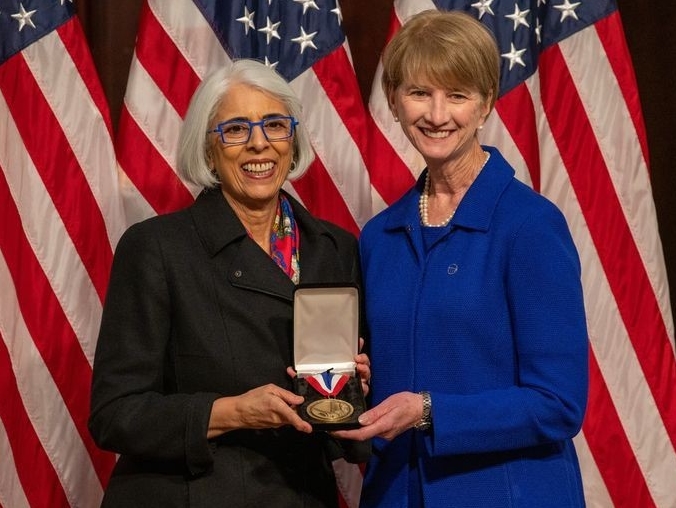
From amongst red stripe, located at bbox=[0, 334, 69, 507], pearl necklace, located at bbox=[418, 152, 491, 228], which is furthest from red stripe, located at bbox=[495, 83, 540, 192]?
red stripe, located at bbox=[0, 334, 69, 507]

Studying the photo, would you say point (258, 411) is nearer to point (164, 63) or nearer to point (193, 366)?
point (193, 366)

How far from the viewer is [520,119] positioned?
9.29 feet

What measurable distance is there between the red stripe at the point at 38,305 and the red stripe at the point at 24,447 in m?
0.11

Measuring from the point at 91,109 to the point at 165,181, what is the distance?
289 mm

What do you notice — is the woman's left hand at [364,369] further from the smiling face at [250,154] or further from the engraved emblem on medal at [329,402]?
the smiling face at [250,154]

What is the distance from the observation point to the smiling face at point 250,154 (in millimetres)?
2045

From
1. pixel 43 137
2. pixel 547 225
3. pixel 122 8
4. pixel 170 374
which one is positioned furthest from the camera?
pixel 122 8

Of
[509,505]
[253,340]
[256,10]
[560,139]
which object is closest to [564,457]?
[509,505]

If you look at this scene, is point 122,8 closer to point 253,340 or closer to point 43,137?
point 43,137

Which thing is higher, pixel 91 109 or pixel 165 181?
pixel 91 109

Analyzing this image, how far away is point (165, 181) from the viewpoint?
9.11 ft

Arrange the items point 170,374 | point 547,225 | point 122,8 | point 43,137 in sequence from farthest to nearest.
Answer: point 122,8 < point 43,137 < point 170,374 < point 547,225

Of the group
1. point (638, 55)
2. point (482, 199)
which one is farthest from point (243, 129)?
point (638, 55)

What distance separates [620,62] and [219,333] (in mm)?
1537
